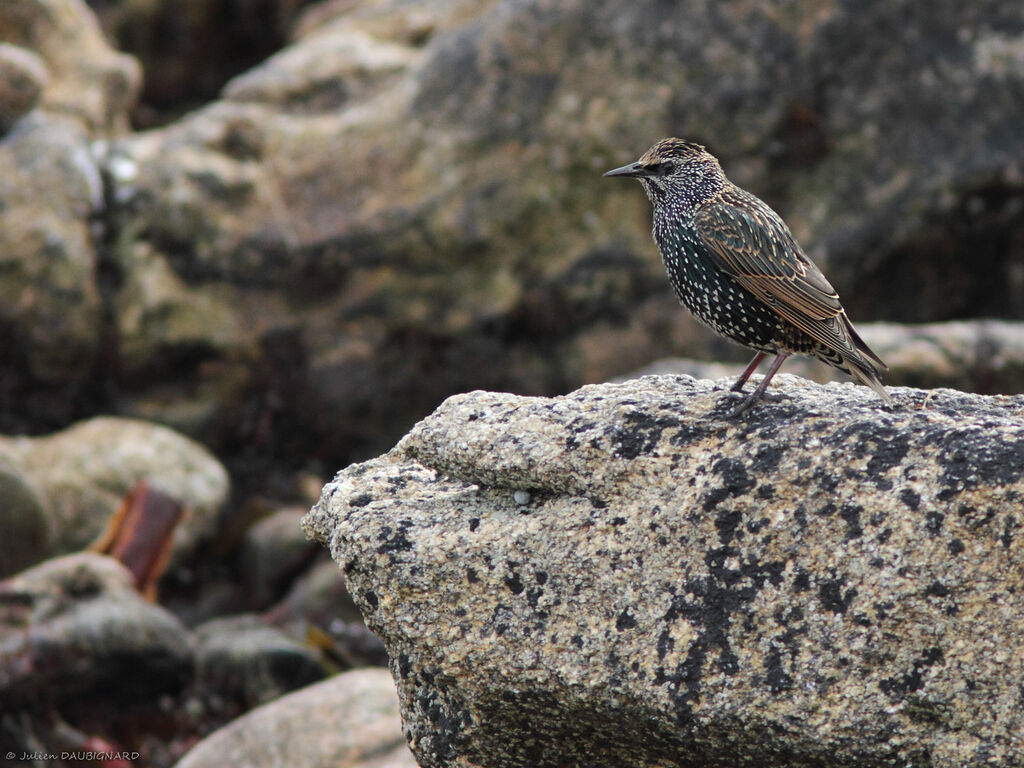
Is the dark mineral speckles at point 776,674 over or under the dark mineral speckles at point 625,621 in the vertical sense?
over

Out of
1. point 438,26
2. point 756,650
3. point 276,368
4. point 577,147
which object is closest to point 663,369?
point 577,147

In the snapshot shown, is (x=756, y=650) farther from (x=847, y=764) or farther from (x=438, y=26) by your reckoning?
(x=438, y=26)

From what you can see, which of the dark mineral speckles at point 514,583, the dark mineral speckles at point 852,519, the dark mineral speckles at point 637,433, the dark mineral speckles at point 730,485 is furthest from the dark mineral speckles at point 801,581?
the dark mineral speckles at point 514,583

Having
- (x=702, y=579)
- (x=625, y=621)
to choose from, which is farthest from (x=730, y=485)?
(x=625, y=621)

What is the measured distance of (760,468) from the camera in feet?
15.0

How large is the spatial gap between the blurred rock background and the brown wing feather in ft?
22.0

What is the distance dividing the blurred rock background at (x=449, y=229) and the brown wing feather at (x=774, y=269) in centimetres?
670

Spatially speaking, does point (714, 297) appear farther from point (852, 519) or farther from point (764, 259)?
point (852, 519)

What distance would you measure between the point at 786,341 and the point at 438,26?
11.0 meters

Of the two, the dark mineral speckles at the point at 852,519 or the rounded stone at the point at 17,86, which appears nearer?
the dark mineral speckles at the point at 852,519

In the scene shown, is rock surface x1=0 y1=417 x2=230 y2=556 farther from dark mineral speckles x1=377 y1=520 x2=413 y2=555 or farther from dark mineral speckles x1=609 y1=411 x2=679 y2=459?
dark mineral speckles x1=609 y1=411 x2=679 y2=459

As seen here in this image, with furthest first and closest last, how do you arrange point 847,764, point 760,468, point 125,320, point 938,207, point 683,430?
point 125,320, point 938,207, point 683,430, point 760,468, point 847,764

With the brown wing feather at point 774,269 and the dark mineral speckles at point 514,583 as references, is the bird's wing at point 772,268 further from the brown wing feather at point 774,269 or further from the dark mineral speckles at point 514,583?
the dark mineral speckles at point 514,583

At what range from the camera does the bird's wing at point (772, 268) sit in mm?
5555
